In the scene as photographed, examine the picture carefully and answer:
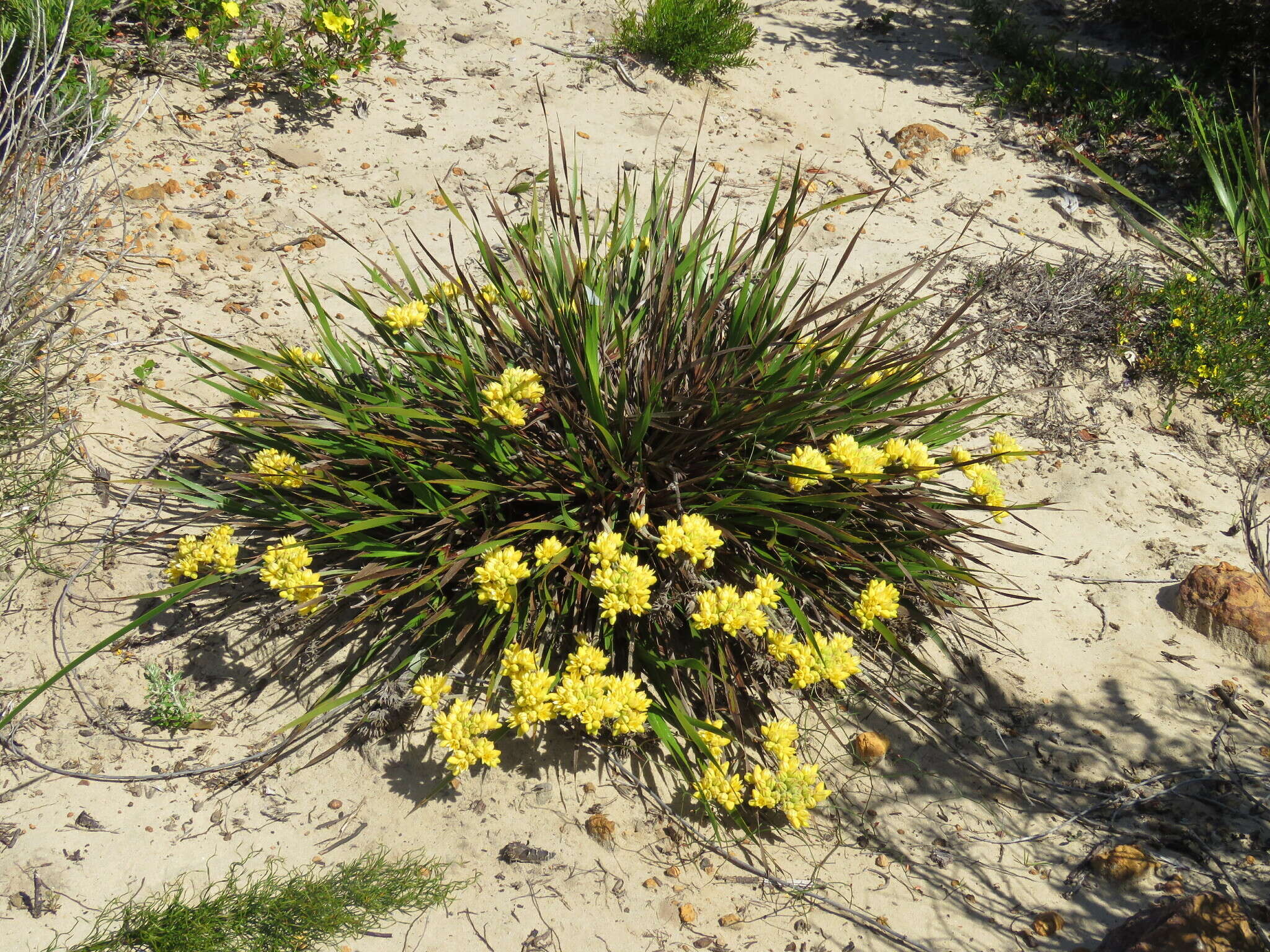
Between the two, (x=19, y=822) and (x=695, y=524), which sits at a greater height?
(x=695, y=524)

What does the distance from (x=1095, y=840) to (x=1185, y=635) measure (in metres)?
0.95

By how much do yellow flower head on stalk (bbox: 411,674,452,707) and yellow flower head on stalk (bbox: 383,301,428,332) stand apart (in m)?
1.06

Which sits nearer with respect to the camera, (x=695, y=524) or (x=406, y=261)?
(x=695, y=524)

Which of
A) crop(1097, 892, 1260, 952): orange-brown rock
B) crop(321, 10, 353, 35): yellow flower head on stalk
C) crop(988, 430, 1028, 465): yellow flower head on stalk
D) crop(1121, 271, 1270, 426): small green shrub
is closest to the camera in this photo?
crop(1097, 892, 1260, 952): orange-brown rock

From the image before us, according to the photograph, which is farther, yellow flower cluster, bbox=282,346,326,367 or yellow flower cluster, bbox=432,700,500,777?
yellow flower cluster, bbox=282,346,326,367

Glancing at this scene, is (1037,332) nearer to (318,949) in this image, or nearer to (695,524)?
(695,524)

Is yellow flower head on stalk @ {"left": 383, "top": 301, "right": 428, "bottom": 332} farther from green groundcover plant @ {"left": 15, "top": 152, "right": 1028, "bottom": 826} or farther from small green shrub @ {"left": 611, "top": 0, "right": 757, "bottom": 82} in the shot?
small green shrub @ {"left": 611, "top": 0, "right": 757, "bottom": 82}

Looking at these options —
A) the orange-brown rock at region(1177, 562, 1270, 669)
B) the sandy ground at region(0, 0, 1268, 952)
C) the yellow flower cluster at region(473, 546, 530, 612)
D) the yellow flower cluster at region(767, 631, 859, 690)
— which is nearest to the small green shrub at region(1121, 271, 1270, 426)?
the sandy ground at region(0, 0, 1268, 952)

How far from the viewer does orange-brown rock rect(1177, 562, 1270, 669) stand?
9.58 feet

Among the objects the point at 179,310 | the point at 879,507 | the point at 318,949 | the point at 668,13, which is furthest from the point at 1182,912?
the point at 668,13

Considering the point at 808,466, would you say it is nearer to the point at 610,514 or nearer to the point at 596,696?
the point at 610,514

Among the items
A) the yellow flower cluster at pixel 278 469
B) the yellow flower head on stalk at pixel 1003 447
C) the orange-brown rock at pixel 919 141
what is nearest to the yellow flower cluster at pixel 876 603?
the yellow flower head on stalk at pixel 1003 447

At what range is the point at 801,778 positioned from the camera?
2.31 meters

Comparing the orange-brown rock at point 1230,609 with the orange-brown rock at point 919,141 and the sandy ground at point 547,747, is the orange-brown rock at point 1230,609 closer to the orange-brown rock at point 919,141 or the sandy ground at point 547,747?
the sandy ground at point 547,747
